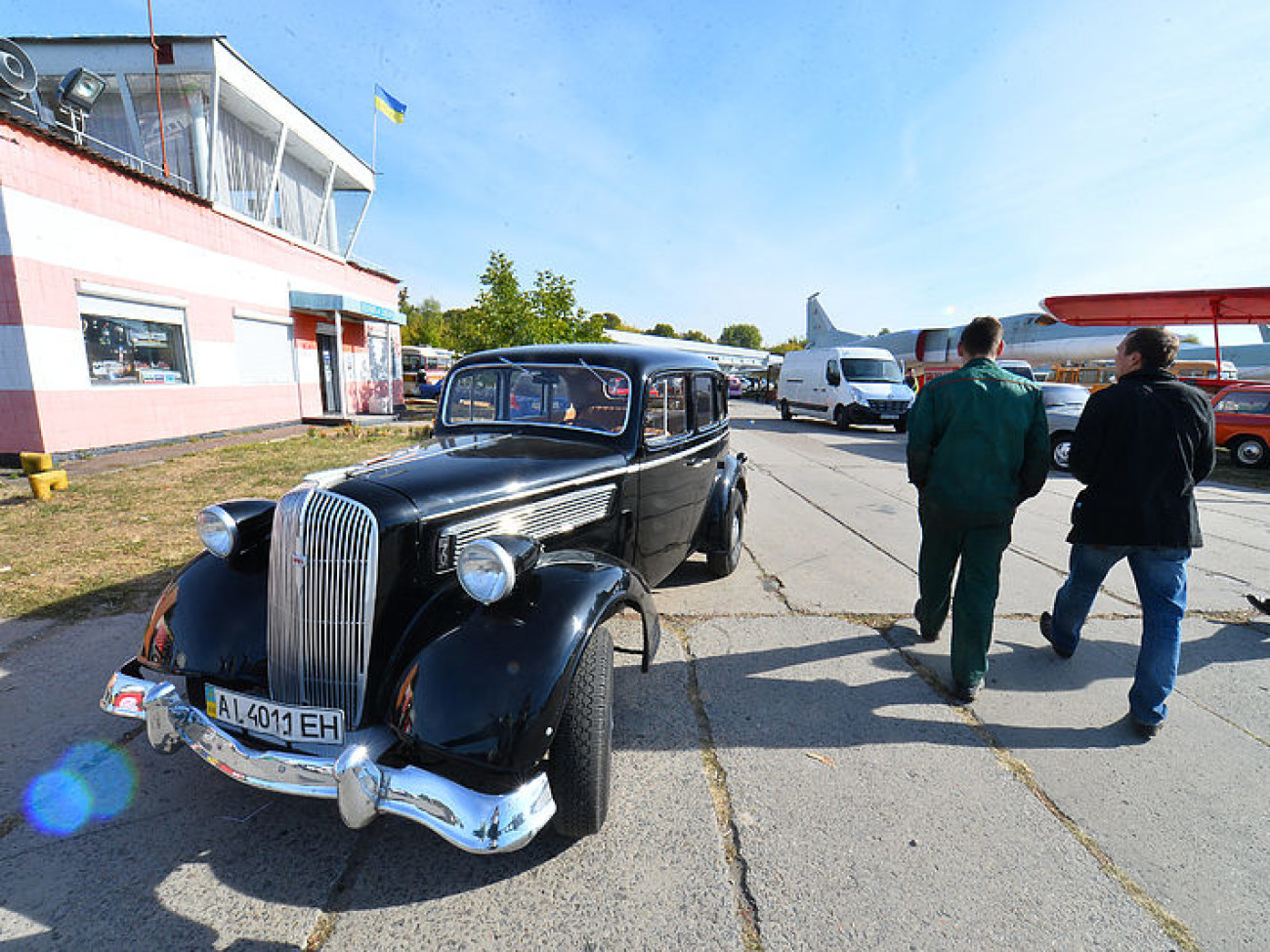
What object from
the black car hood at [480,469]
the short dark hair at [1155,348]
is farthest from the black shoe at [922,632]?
the black car hood at [480,469]

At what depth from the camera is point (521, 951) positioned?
5.13 ft

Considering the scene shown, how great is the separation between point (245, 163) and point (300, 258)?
228 centimetres

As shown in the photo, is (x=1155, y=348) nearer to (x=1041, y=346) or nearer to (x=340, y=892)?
(x=340, y=892)

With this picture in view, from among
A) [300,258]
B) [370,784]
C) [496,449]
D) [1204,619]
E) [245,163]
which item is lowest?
[1204,619]

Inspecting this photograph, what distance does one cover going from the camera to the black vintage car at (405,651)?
167cm

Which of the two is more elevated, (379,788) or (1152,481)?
(1152,481)

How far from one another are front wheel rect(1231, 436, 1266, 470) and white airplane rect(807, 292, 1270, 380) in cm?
1099

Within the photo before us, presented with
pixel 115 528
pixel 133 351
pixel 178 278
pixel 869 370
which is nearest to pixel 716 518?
pixel 115 528

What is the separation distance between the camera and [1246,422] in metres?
10.9

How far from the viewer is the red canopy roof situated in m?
13.9

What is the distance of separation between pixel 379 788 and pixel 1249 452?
1586 centimetres

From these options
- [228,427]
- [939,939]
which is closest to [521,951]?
[939,939]

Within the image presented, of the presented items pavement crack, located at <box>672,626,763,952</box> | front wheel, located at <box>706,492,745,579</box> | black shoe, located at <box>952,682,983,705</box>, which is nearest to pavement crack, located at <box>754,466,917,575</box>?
front wheel, located at <box>706,492,745,579</box>

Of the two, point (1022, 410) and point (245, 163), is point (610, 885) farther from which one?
point (245, 163)
